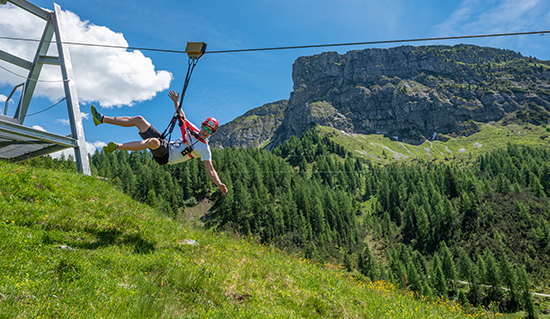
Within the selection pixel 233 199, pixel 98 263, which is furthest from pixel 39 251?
pixel 233 199

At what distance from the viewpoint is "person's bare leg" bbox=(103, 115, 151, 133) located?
7146mm

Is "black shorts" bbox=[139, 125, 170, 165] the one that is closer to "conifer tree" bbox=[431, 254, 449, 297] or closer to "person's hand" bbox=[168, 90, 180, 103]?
"person's hand" bbox=[168, 90, 180, 103]

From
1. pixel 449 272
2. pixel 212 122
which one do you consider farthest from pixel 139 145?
pixel 449 272

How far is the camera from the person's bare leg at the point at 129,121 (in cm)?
715

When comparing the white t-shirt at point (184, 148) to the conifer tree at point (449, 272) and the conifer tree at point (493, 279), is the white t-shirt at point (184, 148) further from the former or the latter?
the conifer tree at point (493, 279)

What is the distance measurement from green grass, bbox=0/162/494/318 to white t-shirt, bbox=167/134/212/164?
229 cm

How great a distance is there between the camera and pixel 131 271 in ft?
17.9

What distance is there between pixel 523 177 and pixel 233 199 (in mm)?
155237

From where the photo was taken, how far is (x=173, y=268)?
5.93 m

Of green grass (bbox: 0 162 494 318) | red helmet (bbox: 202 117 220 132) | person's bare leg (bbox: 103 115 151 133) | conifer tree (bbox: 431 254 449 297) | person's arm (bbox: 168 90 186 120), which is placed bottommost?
conifer tree (bbox: 431 254 449 297)

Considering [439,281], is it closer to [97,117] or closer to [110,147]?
[110,147]

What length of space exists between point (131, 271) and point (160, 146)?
3134mm

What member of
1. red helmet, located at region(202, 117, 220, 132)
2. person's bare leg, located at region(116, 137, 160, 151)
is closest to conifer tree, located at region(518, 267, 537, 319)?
red helmet, located at region(202, 117, 220, 132)

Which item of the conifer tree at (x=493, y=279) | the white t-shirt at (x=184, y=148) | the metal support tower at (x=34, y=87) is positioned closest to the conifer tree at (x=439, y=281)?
the conifer tree at (x=493, y=279)
